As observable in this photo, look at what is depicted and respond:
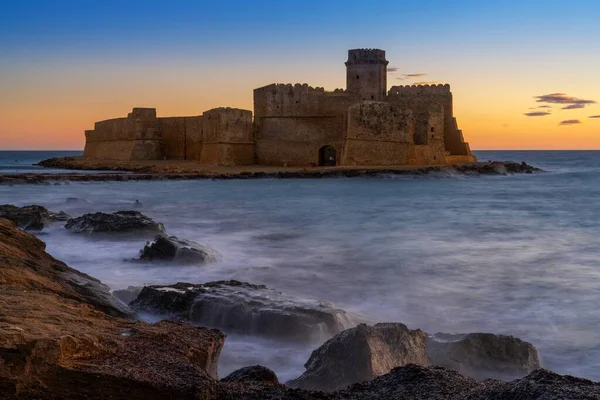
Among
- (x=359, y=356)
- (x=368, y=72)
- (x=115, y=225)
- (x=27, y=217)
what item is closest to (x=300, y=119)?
(x=368, y=72)

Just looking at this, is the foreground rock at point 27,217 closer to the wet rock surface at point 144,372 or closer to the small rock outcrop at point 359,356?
the wet rock surface at point 144,372

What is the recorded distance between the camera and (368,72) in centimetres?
2766

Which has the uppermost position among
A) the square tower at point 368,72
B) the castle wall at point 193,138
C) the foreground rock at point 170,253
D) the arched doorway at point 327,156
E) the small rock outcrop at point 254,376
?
the square tower at point 368,72

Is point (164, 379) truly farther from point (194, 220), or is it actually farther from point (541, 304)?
point (194, 220)

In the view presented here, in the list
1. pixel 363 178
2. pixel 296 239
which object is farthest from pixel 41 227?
pixel 363 178

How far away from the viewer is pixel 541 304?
5176 mm

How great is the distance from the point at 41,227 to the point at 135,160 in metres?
23.3

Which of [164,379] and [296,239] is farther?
[296,239]

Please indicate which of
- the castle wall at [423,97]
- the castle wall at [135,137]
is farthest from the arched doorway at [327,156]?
the castle wall at [135,137]

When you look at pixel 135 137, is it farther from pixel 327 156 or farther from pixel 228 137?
pixel 327 156

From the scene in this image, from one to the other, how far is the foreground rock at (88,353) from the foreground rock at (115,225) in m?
4.53

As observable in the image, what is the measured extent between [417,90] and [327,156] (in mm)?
4969

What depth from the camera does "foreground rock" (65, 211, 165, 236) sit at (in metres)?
7.62

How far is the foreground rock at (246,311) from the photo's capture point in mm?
3889
